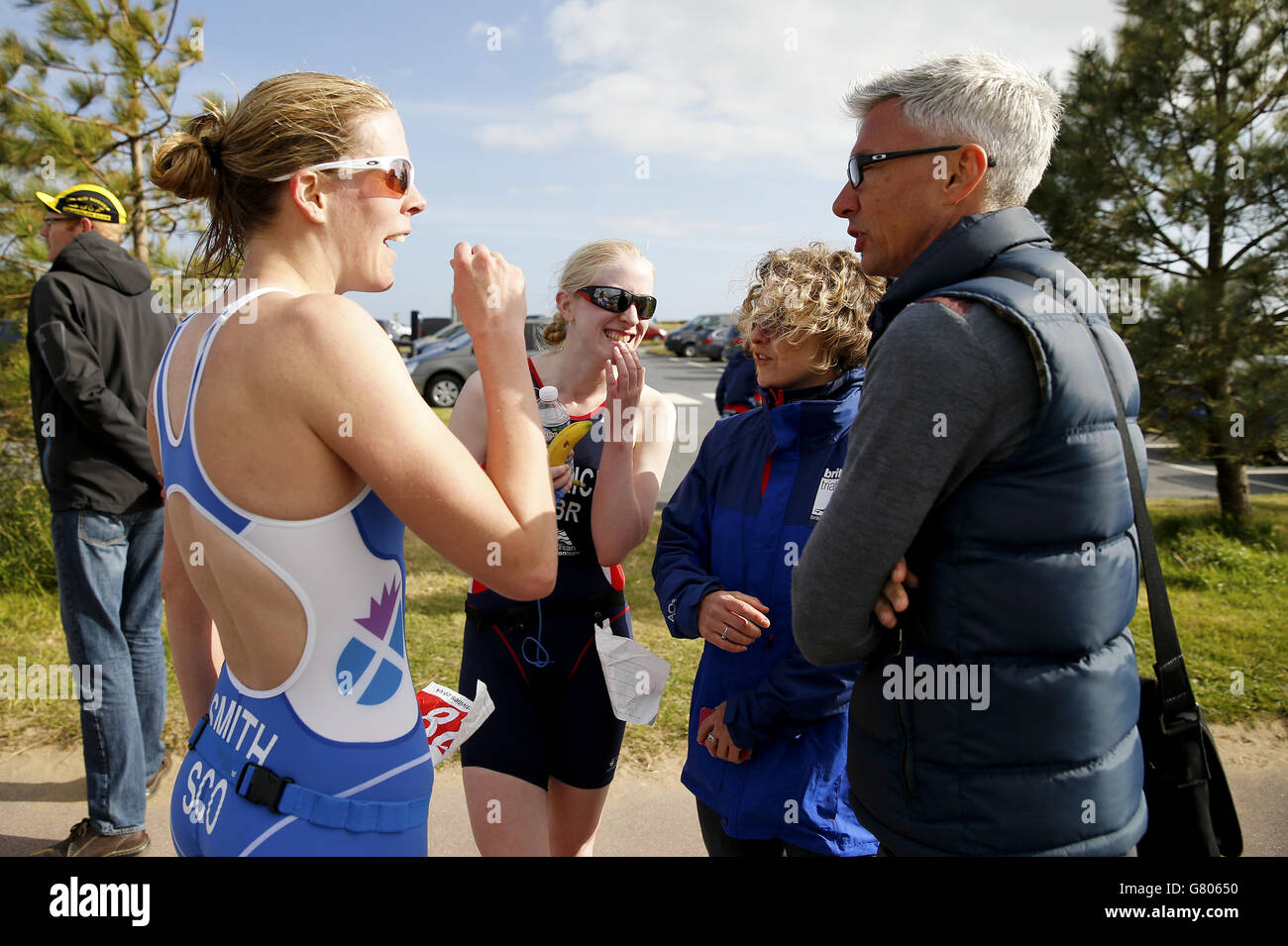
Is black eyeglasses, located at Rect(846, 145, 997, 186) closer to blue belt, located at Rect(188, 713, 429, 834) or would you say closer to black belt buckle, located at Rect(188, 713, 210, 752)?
→ blue belt, located at Rect(188, 713, 429, 834)

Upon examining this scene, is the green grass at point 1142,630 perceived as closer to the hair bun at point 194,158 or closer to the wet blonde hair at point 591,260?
the wet blonde hair at point 591,260

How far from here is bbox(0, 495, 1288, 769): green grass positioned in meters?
4.29

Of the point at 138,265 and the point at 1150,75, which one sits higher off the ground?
the point at 1150,75

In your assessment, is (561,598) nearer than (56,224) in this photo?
Yes

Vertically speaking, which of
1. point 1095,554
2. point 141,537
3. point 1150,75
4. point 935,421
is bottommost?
point 141,537

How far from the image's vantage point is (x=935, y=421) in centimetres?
136

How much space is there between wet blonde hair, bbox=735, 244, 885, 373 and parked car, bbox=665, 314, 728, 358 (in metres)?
35.1

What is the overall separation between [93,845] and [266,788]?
2447 millimetres

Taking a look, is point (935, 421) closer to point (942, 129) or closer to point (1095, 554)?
point (1095, 554)

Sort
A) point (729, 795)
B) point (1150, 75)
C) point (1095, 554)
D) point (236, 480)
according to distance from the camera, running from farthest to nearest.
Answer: point (1150, 75) < point (729, 795) < point (1095, 554) < point (236, 480)

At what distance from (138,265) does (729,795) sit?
10.8ft

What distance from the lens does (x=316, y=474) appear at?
1317 millimetres

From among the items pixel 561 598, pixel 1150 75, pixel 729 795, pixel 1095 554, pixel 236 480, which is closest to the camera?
pixel 236 480

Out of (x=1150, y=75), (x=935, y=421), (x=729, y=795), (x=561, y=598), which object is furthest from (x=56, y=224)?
(x=1150, y=75)
